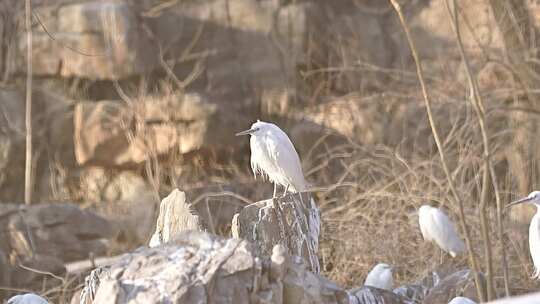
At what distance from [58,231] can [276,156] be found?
165 inches

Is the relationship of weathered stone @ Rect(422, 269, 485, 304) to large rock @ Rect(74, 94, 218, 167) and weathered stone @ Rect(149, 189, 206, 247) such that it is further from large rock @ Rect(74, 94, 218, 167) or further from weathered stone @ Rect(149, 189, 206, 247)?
large rock @ Rect(74, 94, 218, 167)

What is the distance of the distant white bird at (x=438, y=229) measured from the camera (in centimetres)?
838

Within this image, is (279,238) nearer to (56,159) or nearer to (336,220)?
(336,220)

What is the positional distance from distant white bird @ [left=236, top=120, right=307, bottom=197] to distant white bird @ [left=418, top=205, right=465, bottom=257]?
6.25 ft

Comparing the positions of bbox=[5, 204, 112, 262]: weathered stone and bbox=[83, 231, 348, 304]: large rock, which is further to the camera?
bbox=[5, 204, 112, 262]: weathered stone

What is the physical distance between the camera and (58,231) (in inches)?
404

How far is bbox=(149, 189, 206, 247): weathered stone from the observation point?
223 inches

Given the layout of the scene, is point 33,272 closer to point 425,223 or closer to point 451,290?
point 425,223

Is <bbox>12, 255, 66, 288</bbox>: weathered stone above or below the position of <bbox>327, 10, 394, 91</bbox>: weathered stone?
below

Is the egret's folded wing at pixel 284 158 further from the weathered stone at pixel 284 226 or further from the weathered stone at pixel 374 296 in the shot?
the weathered stone at pixel 374 296

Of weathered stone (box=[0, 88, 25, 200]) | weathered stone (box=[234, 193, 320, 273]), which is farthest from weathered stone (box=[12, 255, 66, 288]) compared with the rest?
weathered stone (box=[0, 88, 25, 200])

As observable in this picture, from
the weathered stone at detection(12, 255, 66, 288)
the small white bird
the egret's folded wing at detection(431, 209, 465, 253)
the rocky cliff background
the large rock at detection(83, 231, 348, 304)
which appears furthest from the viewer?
the rocky cliff background

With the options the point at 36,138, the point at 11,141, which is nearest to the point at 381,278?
the point at 11,141

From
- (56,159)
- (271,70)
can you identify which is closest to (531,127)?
(271,70)
